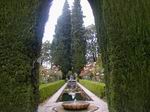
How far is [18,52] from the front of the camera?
6520 mm

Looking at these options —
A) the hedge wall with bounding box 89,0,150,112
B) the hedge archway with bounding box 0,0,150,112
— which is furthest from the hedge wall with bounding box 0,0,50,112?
the hedge wall with bounding box 89,0,150,112

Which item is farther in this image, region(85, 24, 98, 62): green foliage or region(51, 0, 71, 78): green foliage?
region(85, 24, 98, 62): green foliage

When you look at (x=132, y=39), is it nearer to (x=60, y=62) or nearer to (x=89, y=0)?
(x=89, y=0)

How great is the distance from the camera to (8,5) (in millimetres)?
6656

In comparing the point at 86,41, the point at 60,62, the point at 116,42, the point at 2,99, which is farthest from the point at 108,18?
the point at 86,41

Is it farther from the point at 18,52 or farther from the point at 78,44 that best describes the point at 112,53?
the point at 78,44

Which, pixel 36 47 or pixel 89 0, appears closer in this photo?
pixel 36 47

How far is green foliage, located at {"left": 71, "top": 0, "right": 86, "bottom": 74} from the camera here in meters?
46.2

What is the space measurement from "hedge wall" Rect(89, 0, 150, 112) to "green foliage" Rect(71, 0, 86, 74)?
3932 centimetres

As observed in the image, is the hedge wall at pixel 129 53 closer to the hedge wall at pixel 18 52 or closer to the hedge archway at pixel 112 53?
the hedge archway at pixel 112 53

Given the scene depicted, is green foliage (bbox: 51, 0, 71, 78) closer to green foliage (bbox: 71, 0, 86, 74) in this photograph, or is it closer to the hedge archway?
green foliage (bbox: 71, 0, 86, 74)

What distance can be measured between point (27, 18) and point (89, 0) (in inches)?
88.5

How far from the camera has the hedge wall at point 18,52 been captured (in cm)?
643

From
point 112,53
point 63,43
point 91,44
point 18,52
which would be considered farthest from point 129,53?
point 91,44
